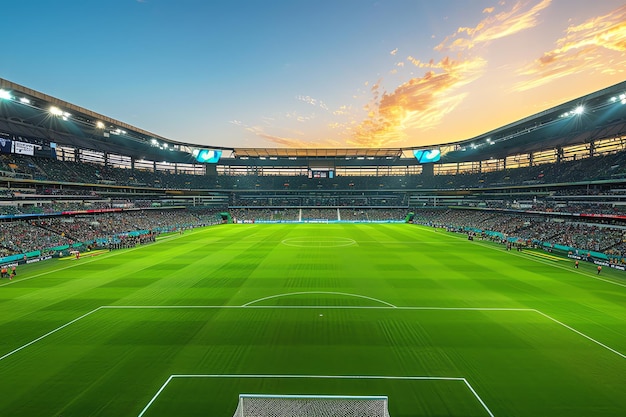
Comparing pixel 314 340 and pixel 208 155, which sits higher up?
pixel 208 155

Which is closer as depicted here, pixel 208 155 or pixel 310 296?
pixel 310 296

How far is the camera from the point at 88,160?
59375 millimetres

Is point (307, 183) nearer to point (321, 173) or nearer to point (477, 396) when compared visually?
point (321, 173)

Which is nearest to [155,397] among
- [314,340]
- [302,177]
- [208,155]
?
[314,340]

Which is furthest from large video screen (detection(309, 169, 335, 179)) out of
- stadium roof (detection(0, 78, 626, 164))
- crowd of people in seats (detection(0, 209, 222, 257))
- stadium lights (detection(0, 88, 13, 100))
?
stadium lights (detection(0, 88, 13, 100))

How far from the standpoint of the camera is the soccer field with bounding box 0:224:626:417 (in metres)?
9.85

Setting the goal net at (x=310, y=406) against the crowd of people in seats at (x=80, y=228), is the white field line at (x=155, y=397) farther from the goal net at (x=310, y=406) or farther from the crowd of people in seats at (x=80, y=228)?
the crowd of people in seats at (x=80, y=228)

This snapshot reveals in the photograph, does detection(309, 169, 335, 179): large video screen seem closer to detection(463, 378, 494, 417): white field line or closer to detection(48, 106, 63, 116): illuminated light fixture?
detection(48, 106, 63, 116): illuminated light fixture

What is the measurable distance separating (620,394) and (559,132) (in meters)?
55.3

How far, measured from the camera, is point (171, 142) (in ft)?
230

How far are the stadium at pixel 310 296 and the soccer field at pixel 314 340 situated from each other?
0.32 feet

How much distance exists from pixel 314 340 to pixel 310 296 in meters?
6.07

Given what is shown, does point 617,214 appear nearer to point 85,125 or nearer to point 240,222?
point 240,222

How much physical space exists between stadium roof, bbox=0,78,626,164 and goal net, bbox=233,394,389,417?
144 ft
